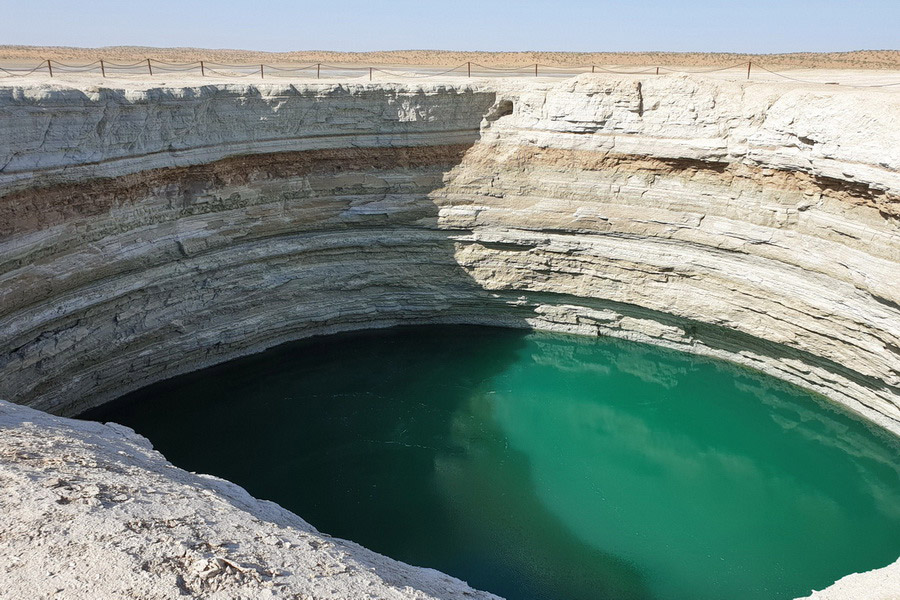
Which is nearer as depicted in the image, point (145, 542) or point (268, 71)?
point (145, 542)

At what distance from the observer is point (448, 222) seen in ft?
44.5

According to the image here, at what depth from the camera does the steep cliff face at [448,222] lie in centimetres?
1001

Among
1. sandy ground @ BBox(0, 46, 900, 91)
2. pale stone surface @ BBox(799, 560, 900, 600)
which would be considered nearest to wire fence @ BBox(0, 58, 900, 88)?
sandy ground @ BBox(0, 46, 900, 91)

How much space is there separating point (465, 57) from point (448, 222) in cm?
1813

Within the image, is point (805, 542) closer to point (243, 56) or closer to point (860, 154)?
point (860, 154)

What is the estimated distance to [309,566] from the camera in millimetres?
4773

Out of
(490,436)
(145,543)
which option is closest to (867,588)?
(490,436)

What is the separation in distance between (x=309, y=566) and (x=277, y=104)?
9014 millimetres

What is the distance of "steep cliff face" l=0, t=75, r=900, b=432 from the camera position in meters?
10.0

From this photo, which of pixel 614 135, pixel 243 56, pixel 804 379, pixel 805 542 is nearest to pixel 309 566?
pixel 805 542

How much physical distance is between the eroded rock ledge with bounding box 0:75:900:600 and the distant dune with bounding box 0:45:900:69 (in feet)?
46.7

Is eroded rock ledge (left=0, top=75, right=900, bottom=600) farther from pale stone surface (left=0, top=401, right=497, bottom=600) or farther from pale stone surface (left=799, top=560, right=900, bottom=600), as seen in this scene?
pale stone surface (left=0, top=401, right=497, bottom=600)

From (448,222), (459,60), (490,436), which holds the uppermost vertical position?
(448,222)

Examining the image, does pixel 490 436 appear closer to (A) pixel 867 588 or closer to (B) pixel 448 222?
(B) pixel 448 222
